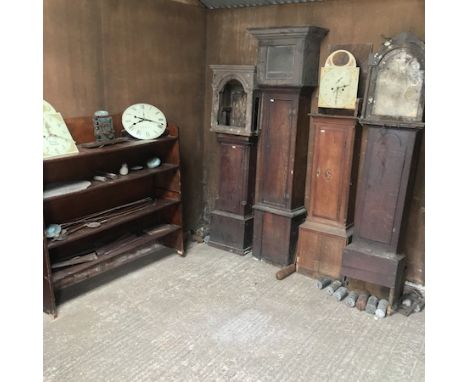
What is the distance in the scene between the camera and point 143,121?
11.2 ft

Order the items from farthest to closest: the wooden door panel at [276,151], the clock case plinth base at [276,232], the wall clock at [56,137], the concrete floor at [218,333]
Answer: the clock case plinth base at [276,232]
the wooden door panel at [276,151]
the wall clock at [56,137]
the concrete floor at [218,333]

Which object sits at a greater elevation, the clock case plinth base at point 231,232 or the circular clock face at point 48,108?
the circular clock face at point 48,108

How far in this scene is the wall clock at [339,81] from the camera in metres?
3.15

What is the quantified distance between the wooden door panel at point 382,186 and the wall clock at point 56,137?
2037 millimetres

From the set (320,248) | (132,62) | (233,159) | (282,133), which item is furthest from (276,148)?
(132,62)

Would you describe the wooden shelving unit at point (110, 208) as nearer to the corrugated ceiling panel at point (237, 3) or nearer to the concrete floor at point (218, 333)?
the concrete floor at point (218, 333)

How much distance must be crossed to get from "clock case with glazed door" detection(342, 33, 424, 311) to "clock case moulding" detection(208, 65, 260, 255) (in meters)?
1.07

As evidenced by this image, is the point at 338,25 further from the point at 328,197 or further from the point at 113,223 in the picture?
the point at 113,223

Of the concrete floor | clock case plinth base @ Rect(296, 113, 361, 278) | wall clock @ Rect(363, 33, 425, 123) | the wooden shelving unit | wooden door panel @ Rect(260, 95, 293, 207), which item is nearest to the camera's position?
the concrete floor

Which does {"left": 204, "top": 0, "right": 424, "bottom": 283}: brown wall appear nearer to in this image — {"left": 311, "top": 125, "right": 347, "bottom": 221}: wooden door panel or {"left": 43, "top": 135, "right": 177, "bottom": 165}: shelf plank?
{"left": 311, "top": 125, "right": 347, "bottom": 221}: wooden door panel

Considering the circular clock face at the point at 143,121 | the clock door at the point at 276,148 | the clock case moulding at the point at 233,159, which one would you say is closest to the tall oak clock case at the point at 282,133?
the clock door at the point at 276,148

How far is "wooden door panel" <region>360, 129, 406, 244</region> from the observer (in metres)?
2.85

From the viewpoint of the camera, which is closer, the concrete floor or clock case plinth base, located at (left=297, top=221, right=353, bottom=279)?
the concrete floor

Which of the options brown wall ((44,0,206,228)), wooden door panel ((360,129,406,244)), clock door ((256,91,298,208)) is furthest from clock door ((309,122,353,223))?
brown wall ((44,0,206,228))
